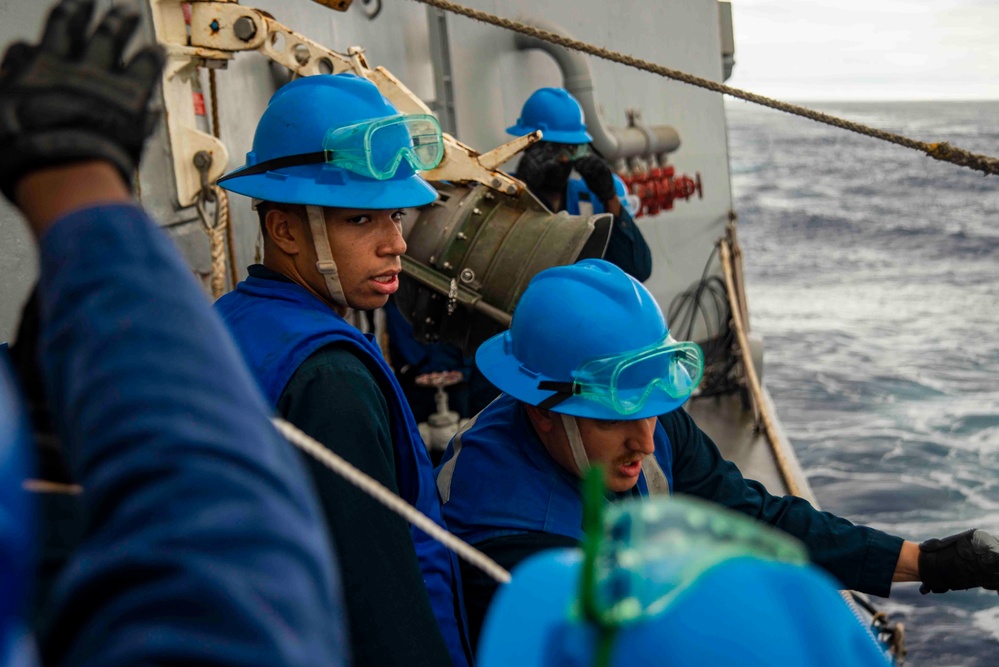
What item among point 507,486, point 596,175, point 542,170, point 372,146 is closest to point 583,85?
point 596,175

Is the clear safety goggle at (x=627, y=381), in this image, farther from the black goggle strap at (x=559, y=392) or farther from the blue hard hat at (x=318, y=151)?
the blue hard hat at (x=318, y=151)

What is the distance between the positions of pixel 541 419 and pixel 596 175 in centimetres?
333

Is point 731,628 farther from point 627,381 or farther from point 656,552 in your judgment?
point 627,381

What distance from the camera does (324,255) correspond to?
95.8 inches

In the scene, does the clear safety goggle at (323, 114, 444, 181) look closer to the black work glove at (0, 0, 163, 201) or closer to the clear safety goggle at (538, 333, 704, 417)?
the clear safety goggle at (538, 333, 704, 417)

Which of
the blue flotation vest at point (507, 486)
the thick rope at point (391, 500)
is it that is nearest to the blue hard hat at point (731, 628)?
the thick rope at point (391, 500)

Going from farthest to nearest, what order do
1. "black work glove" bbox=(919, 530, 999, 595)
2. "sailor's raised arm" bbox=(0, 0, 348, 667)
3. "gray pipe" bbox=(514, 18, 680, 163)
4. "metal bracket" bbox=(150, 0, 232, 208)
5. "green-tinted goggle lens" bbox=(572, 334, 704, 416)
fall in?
"gray pipe" bbox=(514, 18, 680, 163) < "metal bracket" bbox=(150, 0, 232, 208) < "black work glove" bbox=(919, 530, 999, 595) < "green-tinted goggle lens" bbox=(572, 334, 704, 416) < "sailor's raised arm" bbox=(0, 0, 348, 667)

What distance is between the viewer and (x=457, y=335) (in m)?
3.83

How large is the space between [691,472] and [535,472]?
52 cm

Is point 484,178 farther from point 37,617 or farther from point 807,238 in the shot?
point 807,238

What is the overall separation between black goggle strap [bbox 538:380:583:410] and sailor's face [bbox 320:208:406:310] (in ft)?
1.36

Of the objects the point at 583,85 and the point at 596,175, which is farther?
the point at 583,85

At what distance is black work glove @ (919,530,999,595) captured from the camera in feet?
8.48

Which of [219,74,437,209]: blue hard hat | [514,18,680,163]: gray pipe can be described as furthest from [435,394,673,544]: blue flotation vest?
[514,18,680,163]: gray pipe
